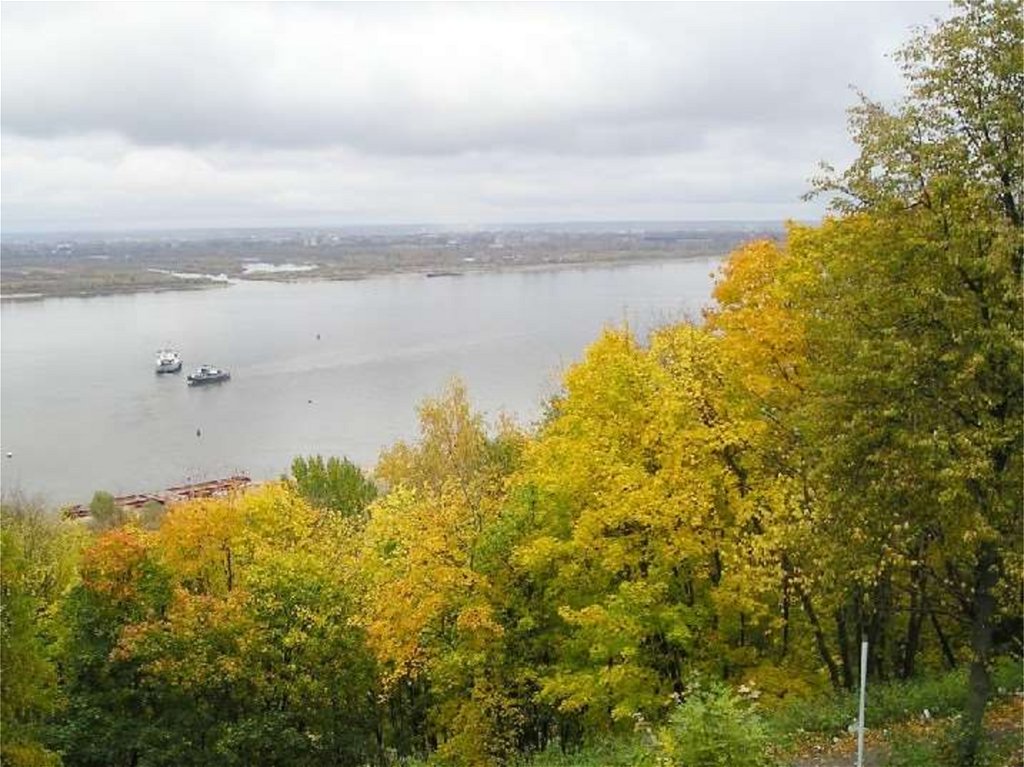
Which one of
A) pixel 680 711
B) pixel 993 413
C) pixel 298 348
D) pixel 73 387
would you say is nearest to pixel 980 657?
pixel 993 413

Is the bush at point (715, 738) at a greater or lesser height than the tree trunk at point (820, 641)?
greater

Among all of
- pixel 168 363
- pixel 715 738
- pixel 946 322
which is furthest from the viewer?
pixel 168 363

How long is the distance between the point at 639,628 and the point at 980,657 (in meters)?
5.16

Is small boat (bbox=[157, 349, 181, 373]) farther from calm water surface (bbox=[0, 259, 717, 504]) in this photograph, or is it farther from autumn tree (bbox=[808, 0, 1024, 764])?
autumn tree (bbox=[808, 0, 1024, 764])

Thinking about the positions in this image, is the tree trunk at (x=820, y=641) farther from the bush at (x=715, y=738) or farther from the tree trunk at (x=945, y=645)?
the bush at (x=715, y=738)

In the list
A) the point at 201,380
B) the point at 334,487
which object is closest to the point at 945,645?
the point at 334,487

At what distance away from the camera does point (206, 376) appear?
302 feet

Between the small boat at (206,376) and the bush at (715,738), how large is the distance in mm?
87662

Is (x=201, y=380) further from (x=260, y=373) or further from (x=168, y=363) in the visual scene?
(x=168, y=363)

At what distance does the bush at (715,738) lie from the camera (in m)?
9.18

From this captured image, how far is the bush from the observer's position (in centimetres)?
918

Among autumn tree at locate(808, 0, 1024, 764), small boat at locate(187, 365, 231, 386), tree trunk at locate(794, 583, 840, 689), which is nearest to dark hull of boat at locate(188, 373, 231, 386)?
small boat at locate(187, 365, 231, 386)

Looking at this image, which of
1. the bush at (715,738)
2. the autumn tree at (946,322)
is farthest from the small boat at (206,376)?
the bush at (715,738)

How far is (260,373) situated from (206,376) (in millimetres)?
5949
